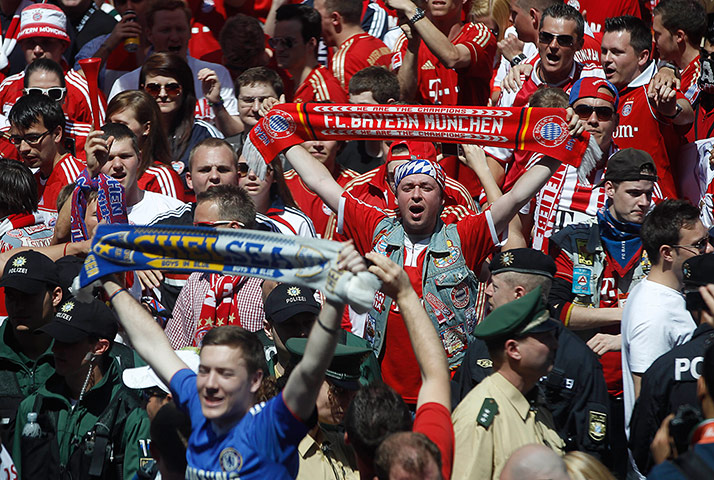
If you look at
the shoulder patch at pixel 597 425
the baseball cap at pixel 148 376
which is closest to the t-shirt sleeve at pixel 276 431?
the baseball cap at pixel 148 376

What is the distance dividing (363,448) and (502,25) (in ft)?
21.3

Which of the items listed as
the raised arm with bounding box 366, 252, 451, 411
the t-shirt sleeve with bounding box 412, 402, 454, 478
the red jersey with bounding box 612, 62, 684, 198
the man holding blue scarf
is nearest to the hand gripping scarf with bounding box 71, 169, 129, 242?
the man holding blue scarf

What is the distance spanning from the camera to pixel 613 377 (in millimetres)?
6613

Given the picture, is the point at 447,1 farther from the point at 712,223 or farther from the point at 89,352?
the point at 89,352

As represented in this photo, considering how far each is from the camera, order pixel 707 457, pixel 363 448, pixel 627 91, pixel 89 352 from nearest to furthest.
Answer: pixel 707 457, pixel 363 448, pixel 89 352, pixel 627 91

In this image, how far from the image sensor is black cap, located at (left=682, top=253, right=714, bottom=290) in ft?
18.1

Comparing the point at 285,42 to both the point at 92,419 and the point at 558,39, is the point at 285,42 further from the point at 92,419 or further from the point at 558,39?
the point at 92,419

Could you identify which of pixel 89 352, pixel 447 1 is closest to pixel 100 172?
pixel 89 352

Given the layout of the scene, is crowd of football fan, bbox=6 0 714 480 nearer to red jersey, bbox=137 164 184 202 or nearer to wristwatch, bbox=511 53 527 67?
red jersey, bbox=137 164 184 202

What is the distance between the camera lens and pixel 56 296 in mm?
6602

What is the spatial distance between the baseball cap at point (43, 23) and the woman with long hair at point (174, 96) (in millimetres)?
1856

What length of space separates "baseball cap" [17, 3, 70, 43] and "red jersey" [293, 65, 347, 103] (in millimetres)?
2642

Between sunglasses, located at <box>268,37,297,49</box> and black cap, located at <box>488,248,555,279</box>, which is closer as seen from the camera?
black cap, located at <box>488,248,555,279</box>

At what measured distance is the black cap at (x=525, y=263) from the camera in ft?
19.8
